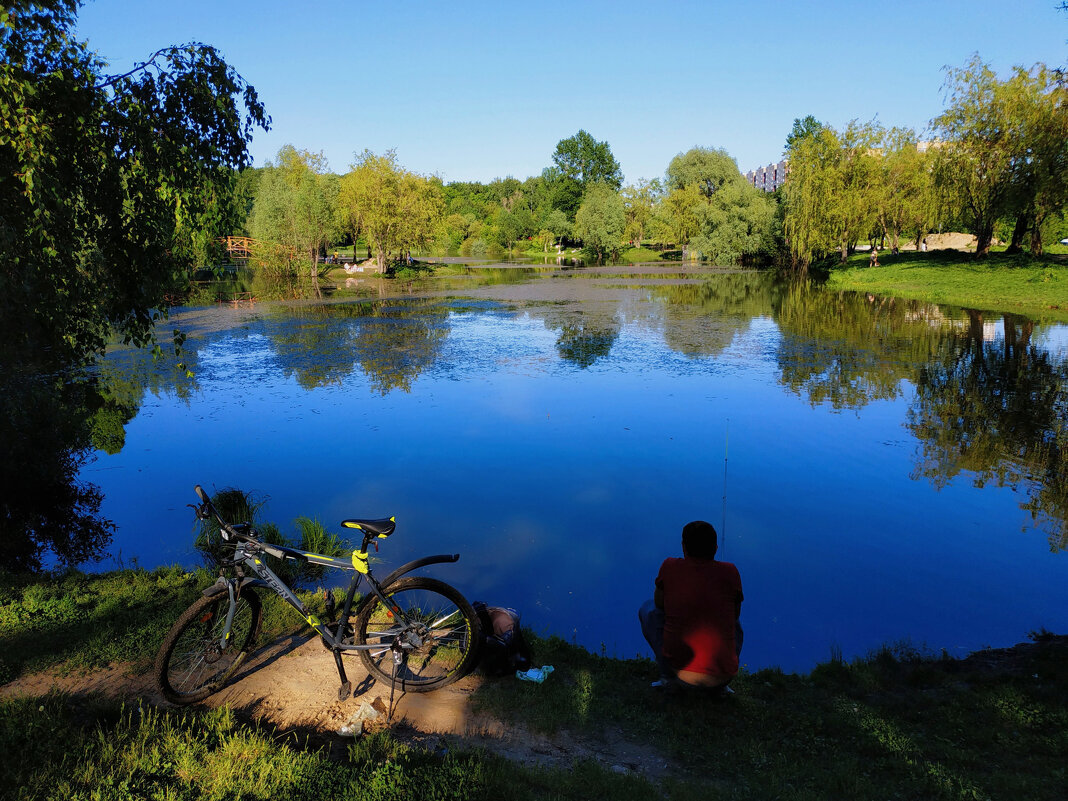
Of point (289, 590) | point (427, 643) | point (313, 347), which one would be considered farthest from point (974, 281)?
point (289, 590)

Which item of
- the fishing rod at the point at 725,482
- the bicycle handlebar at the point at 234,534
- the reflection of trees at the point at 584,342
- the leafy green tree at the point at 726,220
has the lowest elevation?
the fishing rod at the point at 725,482

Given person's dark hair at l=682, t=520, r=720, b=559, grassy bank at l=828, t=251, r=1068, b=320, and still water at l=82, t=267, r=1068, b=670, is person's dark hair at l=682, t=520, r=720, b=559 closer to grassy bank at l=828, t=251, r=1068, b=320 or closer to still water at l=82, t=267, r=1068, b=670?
still water at l=82, t=267, r=1068, b=670

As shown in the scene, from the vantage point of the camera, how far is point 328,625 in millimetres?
4793

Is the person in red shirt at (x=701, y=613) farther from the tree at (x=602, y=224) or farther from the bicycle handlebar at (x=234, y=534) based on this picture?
the tree at (x=602, y=224)

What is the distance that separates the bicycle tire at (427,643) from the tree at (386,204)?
5335 centimetres

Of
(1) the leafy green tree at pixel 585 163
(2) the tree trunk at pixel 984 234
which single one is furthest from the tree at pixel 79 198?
(1) the leafy green tree at pixel 585 163

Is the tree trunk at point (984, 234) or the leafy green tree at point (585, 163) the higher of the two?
the leafy green tree at point (585, 163)

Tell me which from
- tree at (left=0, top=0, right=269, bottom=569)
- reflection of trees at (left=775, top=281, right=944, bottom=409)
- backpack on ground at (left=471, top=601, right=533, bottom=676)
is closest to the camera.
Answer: backpack on ground at (left=471, top=601, right=533, bottom=676)

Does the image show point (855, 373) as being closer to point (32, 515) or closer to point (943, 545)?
point (943, 545)

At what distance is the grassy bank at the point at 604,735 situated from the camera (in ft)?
11.2

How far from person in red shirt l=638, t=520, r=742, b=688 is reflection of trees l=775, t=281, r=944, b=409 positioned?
10.7m

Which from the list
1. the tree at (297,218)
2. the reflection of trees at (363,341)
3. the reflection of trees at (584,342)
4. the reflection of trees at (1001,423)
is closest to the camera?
the reflection of trees at (1001,423)

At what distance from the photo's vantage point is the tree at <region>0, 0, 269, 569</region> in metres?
6.38

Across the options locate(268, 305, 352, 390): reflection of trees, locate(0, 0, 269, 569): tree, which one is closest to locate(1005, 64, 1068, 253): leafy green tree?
locate(268, 305, 352, 390): reflection of trees
